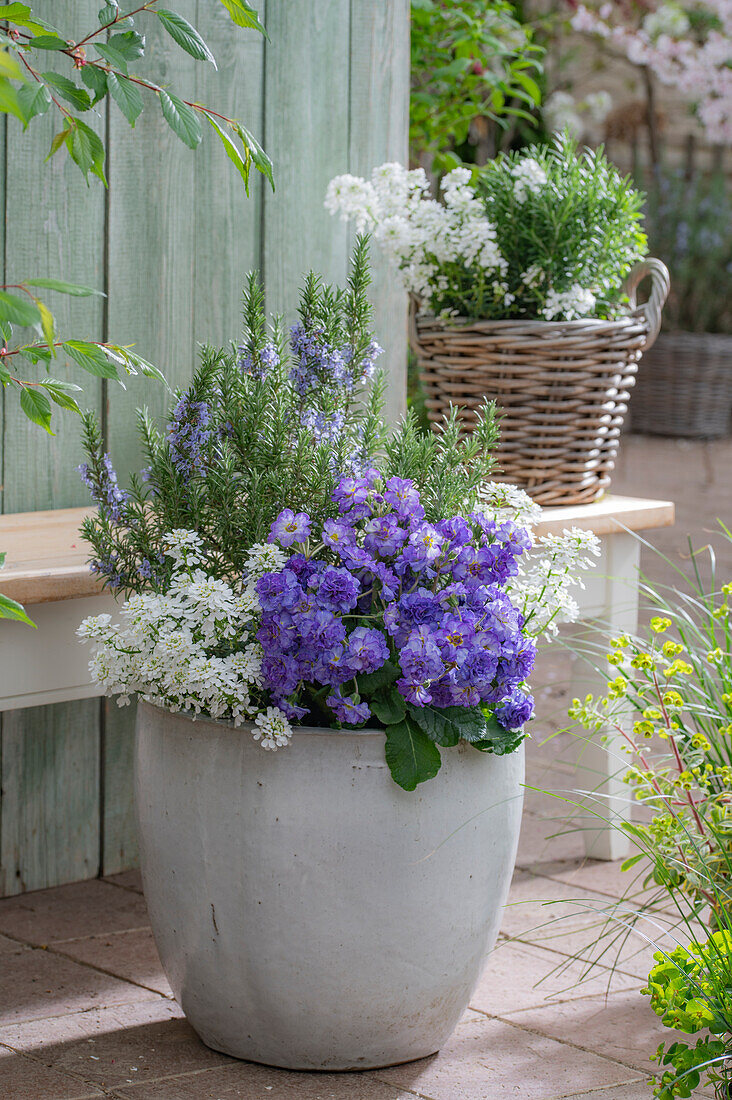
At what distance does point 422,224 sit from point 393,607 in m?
1.05

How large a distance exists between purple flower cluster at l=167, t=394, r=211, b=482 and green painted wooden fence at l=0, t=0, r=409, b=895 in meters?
0.59

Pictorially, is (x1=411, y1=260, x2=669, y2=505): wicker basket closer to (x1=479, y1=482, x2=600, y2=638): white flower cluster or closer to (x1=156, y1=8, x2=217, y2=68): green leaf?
(x1=479, y1=482, x2=600, y2=638): white flower cluster

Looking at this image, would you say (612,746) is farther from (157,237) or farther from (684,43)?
(684,43)

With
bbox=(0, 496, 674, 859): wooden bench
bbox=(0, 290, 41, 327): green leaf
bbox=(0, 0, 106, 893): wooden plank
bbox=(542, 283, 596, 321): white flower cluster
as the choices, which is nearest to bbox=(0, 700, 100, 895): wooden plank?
bbox=(0, 0, 106, 893): wooden plank

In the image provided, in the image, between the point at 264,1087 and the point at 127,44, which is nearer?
the point at 127,44

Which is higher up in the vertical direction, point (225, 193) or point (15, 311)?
point (225, 193)

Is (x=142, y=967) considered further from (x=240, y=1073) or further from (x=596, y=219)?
(x=596, y=219)

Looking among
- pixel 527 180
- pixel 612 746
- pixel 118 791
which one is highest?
pixel 527 180

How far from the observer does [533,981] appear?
2.19 meters

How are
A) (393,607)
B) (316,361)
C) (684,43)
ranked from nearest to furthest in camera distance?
(393,607), (316,361), (684,43)

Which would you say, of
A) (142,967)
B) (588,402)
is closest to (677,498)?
(588,402)

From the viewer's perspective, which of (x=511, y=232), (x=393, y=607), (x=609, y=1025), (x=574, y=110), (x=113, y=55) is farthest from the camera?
(x=574, y=110)

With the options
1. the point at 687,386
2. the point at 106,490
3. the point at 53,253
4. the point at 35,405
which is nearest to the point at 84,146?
the point at 35,405

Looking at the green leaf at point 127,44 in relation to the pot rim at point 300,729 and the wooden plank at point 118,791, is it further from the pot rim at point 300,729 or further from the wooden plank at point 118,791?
the wooden plank at point 118,791
